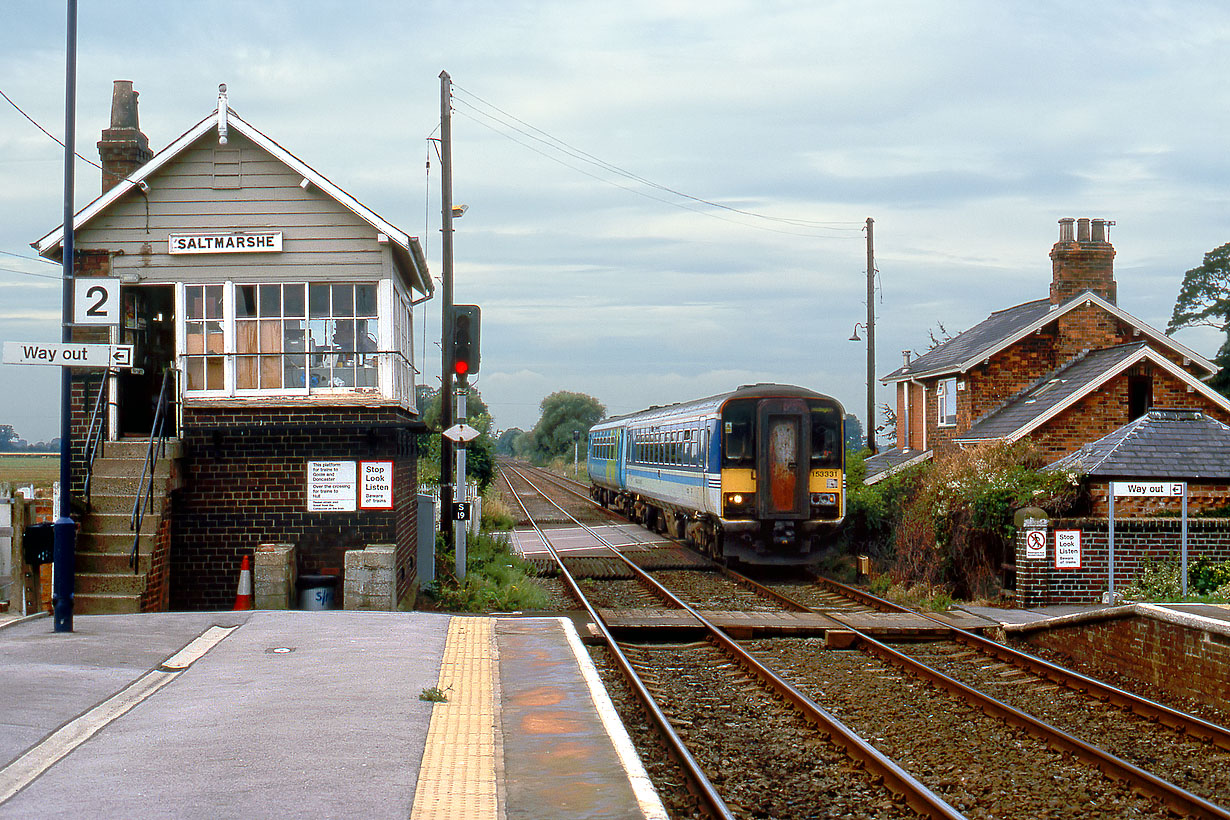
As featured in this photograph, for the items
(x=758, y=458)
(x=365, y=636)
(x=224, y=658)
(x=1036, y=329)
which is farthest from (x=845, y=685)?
(x=1036, y=329)

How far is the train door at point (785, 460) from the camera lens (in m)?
19.0

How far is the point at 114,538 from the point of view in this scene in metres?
12.0

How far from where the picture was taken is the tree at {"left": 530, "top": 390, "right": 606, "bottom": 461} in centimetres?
10556

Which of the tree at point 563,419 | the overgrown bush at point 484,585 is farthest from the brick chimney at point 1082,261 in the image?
the tree at point 563,419

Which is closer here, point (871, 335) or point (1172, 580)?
point (1172, 580)

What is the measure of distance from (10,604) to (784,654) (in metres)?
7.66

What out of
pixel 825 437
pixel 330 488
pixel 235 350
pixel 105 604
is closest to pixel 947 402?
pixel 825 437

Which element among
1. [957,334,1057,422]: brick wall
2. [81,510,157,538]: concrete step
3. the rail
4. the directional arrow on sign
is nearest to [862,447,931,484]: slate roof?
[957,334,1057,422]: brick wall

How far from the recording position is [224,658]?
30.8 feet

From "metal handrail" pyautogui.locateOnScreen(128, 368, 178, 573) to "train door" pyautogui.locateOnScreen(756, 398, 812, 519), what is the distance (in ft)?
30.8

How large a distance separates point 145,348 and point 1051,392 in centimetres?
1789

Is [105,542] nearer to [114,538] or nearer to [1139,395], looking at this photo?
[114,538]

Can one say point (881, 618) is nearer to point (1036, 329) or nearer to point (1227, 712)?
point (1227, 712)

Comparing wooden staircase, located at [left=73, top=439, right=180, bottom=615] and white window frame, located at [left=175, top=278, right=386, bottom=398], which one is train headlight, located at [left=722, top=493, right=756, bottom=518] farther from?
wooden staircase, located at [left=73, top=439, right=180, bottom=615]
